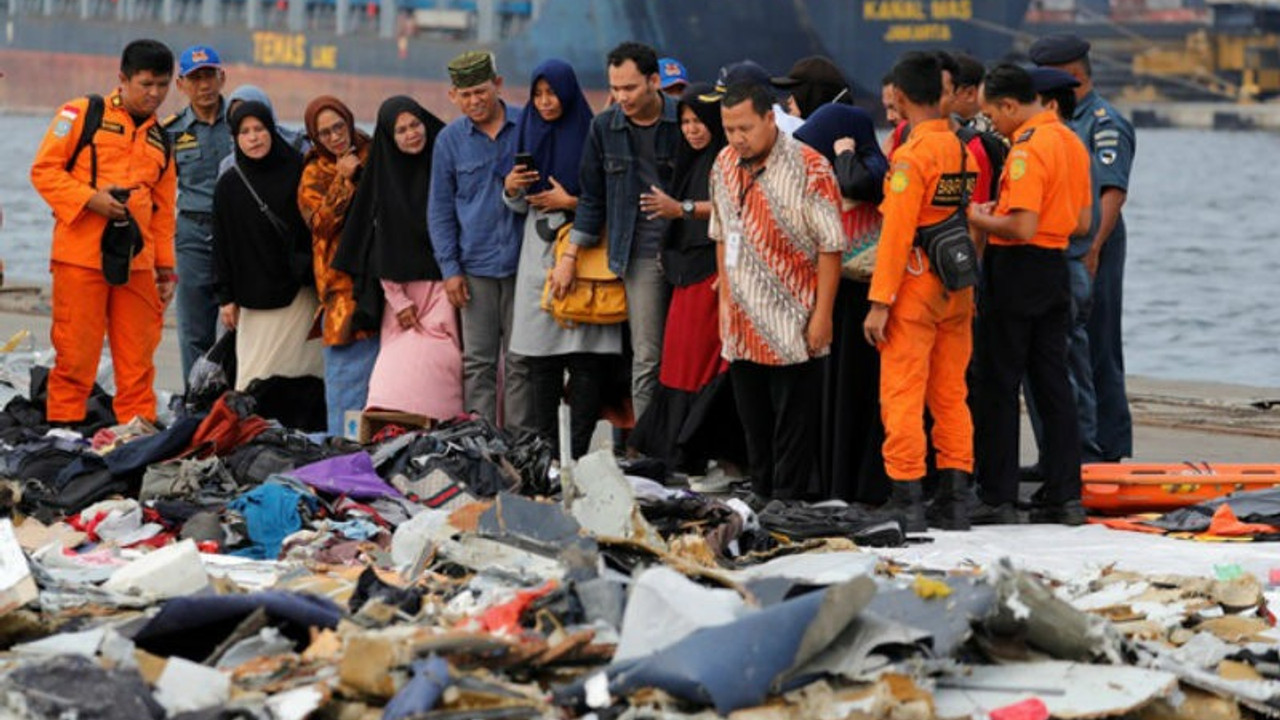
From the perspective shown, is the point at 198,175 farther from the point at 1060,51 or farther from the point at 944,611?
the point at 944,611

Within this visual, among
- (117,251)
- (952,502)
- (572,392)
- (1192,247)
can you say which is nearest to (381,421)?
(572,392)

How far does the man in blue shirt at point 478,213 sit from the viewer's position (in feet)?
27.7

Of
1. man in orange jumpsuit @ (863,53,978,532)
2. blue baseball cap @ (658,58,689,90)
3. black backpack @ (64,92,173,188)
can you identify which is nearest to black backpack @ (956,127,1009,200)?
man in orange jumpsuit @ (863,53,978,532)

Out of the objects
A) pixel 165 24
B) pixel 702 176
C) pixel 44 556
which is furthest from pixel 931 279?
pixel 165 24

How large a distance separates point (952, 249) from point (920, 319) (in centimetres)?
24

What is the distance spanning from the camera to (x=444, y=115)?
6612cm

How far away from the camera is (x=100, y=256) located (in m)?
9.01

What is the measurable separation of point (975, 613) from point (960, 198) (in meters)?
2.32

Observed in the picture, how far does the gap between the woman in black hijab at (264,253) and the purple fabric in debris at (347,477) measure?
1697 millimetres

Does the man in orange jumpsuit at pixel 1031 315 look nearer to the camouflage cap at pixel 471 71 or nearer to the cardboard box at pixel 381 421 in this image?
the camouflage cap at pixel 471 71

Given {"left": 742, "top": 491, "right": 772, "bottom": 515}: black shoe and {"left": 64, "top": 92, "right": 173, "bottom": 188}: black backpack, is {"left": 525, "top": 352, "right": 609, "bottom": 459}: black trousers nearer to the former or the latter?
{"left": 742, "top": 491, "right": 772, "bottom": 515}: black shoe

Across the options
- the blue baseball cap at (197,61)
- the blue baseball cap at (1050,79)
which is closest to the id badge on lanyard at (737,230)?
the blue baseball cap at (1050,79)

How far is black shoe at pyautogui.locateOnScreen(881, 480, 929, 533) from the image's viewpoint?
7.21 metres

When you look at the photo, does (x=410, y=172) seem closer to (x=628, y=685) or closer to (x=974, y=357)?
(x=974, y=357)
